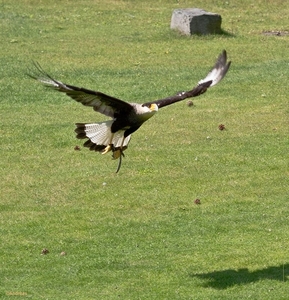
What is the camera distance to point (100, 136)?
13.2 metres

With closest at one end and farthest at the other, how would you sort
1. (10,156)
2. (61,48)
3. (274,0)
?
(10,156), (61,48), (274,0)

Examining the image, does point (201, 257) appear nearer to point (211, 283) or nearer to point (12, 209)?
point (211, 283)

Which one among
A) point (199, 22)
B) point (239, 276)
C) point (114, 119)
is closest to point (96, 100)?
point (114, 119)

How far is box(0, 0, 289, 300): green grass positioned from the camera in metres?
11.9

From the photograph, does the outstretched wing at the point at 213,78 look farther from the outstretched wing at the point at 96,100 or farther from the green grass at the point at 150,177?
the green grass at the point at 150,177

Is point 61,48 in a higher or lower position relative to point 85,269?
lower

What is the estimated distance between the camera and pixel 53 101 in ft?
64.1

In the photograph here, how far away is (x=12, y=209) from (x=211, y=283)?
363 cm

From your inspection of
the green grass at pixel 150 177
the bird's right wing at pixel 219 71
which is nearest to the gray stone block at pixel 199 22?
the green grass at pixel 150 177

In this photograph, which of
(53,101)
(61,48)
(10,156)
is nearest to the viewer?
(10,156)

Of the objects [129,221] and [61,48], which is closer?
[129,221]

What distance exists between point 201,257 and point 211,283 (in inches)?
30.0

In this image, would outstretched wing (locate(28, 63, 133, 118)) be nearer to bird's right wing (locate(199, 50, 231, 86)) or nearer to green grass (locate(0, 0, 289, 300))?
green grass (locate(0, 0, 289, 300))

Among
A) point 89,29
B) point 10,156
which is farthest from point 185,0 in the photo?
point 10,156
